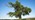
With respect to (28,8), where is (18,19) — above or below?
below

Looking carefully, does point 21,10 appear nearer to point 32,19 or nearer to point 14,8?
point 14,8

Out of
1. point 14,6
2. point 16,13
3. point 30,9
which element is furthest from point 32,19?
point 14,6

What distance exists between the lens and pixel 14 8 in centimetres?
643

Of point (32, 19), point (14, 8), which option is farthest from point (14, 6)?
point (32, 19)

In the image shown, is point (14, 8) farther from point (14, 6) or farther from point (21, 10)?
point (21, 10)

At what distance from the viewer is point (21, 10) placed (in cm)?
630

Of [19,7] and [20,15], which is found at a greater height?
[19,7]

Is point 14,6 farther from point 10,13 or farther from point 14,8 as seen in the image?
point 10,13

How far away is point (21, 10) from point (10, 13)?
0.86 m

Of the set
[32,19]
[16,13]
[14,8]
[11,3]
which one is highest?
[11,3]

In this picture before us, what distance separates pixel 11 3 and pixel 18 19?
4.41 feet

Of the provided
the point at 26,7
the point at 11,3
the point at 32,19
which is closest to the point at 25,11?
the point at 26,7

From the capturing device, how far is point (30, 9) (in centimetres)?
623

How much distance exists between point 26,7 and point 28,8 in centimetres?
18
